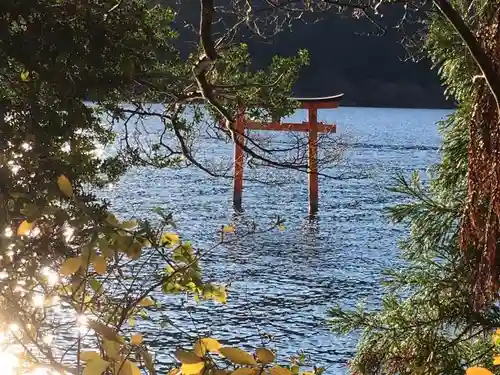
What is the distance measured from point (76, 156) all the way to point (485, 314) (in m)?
Result: 4.03

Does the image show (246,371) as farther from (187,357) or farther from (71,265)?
(71,265)

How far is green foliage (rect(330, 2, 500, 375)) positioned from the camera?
5512 millimetres

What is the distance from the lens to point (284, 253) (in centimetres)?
2106

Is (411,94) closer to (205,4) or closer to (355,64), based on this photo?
(355,64)

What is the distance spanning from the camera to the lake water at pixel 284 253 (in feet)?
43.1

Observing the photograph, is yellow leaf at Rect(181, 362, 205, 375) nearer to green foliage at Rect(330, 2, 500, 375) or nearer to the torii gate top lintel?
green foliage at Rect(330, 2, 500, 375)

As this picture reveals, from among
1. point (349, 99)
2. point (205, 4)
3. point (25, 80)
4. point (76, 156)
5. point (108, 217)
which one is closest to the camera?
point (108, 217)

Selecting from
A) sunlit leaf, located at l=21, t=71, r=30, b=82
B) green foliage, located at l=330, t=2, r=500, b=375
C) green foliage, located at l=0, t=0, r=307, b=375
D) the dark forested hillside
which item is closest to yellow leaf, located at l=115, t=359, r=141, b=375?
green foliage, located at l=0, t=0, r=307, b=375

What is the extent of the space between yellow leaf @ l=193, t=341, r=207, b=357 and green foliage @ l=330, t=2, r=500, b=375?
4.05 m

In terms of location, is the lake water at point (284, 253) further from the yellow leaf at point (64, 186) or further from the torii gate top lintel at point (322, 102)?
the torii gate top lintel at point (322, 102)

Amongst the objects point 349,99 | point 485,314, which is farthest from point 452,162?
point 349,99

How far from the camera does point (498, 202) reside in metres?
2.92

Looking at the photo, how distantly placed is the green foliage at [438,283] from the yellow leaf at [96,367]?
13.9 feet

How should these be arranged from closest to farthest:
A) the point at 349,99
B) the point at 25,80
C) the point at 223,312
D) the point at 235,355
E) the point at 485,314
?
the point at 235,355, the point at 25,80, the point at 485,314, the point at 223,312, the point at 349,99
